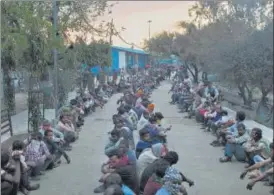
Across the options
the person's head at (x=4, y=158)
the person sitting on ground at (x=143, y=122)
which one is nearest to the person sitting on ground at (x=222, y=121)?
the person sitting on ground at (x=143, y=122)

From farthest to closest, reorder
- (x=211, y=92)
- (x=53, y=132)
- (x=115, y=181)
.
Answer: (x=211, y=92)
(x=53, y=132)
(x=115, y=181)

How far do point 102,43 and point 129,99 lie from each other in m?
4.59

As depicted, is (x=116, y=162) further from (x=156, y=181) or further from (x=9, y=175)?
(x=9, y=175)

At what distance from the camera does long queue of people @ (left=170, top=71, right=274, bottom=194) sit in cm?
505

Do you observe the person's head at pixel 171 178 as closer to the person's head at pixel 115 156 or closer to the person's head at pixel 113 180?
the person's head at pixel 113 180

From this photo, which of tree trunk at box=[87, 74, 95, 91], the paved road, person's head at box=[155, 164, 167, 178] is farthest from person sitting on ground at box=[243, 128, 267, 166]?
tree trunk at box=[87, 74, 95, 91]

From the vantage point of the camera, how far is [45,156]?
360 inches

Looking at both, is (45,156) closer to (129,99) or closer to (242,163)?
(242,163)

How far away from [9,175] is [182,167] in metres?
4.02

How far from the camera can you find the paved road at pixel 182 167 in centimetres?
833

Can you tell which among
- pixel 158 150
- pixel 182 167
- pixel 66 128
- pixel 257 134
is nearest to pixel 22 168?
pixel 158 150

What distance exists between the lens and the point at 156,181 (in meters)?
6.47

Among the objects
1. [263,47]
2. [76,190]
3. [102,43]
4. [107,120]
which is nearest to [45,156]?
[76,190]

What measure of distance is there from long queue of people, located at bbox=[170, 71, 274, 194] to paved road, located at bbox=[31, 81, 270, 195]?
0.28m
